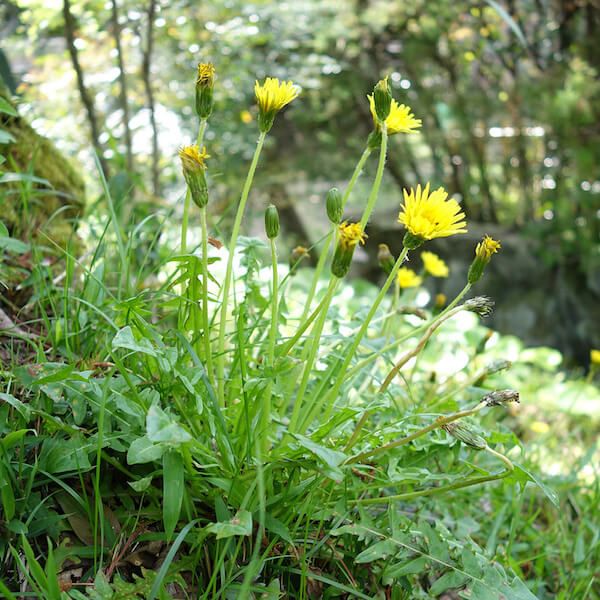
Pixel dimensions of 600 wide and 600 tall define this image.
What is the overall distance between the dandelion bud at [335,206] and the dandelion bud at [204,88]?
0.21 metres

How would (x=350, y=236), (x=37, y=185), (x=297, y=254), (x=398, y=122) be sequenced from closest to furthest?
(x=350, y=236), (x=398, y=122), (x=297, y=254), (x=37, y=185)

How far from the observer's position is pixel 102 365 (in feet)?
2.71

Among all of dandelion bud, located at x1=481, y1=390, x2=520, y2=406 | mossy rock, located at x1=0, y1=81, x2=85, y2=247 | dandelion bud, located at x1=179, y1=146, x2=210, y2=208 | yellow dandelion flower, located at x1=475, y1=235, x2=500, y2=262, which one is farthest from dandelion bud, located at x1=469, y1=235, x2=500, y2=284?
mossy rock, located at x1=0, y1=81, x2=85, y2=247

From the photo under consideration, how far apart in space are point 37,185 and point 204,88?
0.91m

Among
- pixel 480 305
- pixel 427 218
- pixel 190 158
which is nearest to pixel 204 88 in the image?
pixel 190 158

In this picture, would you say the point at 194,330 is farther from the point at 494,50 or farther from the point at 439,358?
the point at 494,50

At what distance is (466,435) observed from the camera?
2.20ft

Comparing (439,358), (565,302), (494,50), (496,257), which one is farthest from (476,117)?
(439,358)

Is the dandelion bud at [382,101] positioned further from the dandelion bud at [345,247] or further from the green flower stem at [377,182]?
the dandelion bud at [345,247]

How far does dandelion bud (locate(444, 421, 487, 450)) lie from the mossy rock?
93 cm

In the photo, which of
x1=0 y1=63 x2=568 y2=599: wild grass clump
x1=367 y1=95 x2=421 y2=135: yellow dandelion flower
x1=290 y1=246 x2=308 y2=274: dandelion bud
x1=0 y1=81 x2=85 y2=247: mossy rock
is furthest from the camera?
x1=0 y1=81 x2=85 y2=247: mossy rock

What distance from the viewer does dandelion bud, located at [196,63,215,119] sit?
0.75 m

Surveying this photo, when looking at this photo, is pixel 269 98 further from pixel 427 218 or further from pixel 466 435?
pixel 466 435

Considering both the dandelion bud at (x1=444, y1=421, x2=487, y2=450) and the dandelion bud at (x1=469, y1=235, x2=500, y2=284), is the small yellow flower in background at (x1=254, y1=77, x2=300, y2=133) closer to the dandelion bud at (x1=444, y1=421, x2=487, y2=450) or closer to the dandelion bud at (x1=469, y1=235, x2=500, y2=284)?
the dandelion bud at (x1=469, y1=235, x2=500, y2=284)
